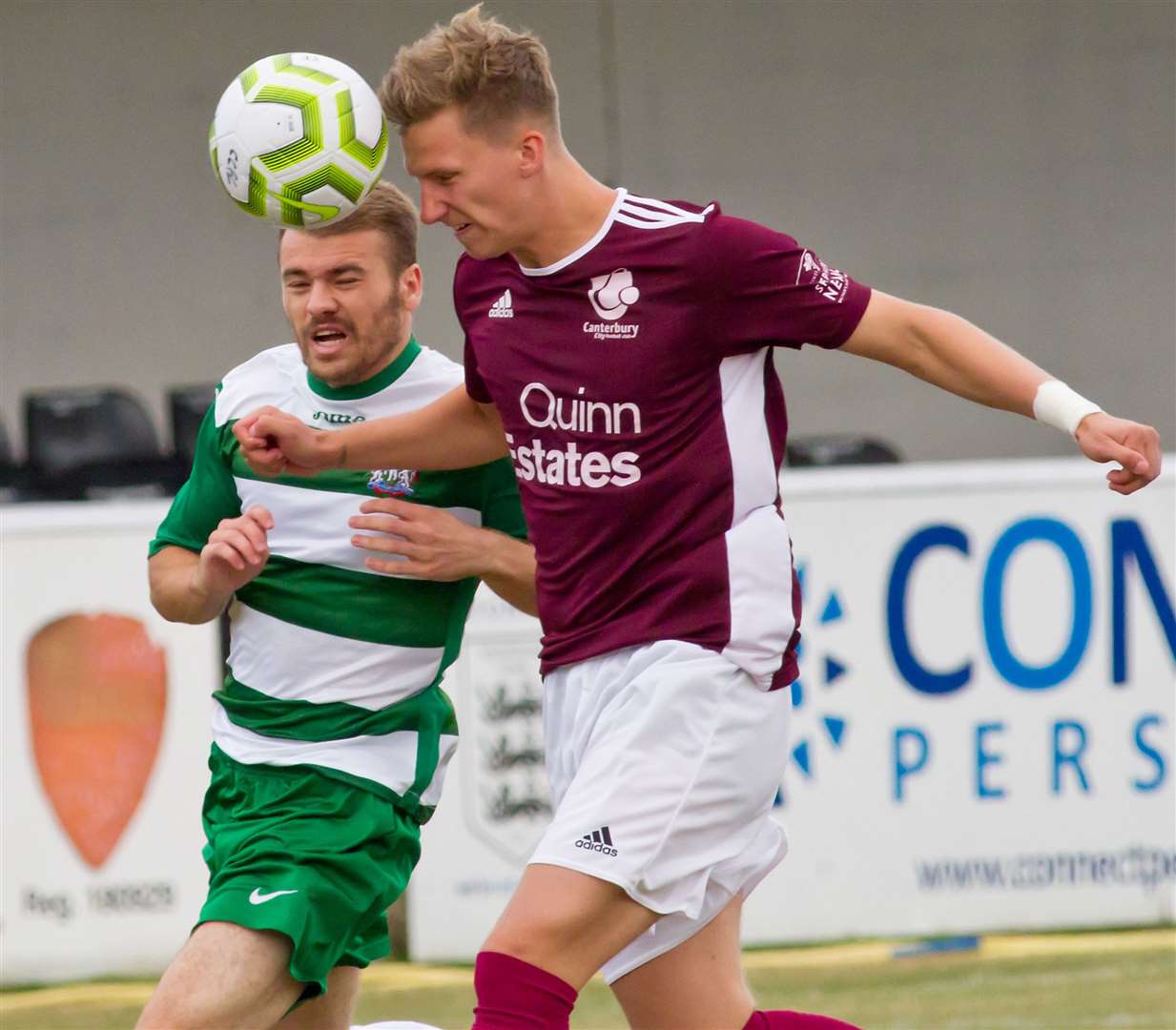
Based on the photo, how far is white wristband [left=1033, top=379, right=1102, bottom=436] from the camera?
9.06 feet

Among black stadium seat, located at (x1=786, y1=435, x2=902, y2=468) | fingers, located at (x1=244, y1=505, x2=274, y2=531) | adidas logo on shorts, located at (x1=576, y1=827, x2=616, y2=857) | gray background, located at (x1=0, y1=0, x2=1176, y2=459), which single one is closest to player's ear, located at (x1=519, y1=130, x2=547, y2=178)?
fingers, located at (x1=244, y1=505, x2=274, y2=531)

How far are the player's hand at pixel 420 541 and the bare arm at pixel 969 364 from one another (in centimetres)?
80

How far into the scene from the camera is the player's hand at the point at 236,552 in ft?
10.5

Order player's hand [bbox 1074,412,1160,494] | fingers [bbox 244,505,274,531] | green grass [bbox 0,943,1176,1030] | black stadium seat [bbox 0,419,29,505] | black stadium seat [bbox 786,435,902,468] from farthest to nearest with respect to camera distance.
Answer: black stadium seat [bbox 786,435,902,468] → black stadium seat [bbox 0,419,29,505] → green grass [bbox 0,943,1176,1030] → fingers [bbox 244,505,274,531] → player's hand [bbox 1074,412,1160,494]

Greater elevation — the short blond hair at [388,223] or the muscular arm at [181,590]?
the short blond hair at [388,223]

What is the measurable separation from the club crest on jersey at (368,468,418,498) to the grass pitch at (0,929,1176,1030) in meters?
2.23

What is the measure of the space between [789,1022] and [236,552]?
1.20 m

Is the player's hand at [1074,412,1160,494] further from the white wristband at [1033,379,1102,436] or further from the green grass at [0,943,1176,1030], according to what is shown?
the green grass at [0,943,1176,1030]

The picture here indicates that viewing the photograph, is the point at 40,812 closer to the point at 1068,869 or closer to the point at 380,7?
the point at 1068,869

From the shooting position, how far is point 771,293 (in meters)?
2.94

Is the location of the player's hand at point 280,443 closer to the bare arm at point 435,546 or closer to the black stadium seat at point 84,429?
the bare arm at point 435,546

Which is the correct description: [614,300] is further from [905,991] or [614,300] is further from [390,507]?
[905,991]

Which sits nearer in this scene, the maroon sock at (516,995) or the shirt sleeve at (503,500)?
A: the maroon sock at (516,995)

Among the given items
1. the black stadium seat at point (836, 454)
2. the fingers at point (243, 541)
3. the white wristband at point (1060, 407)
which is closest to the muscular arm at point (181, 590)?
the fingers at point (243, 541)
